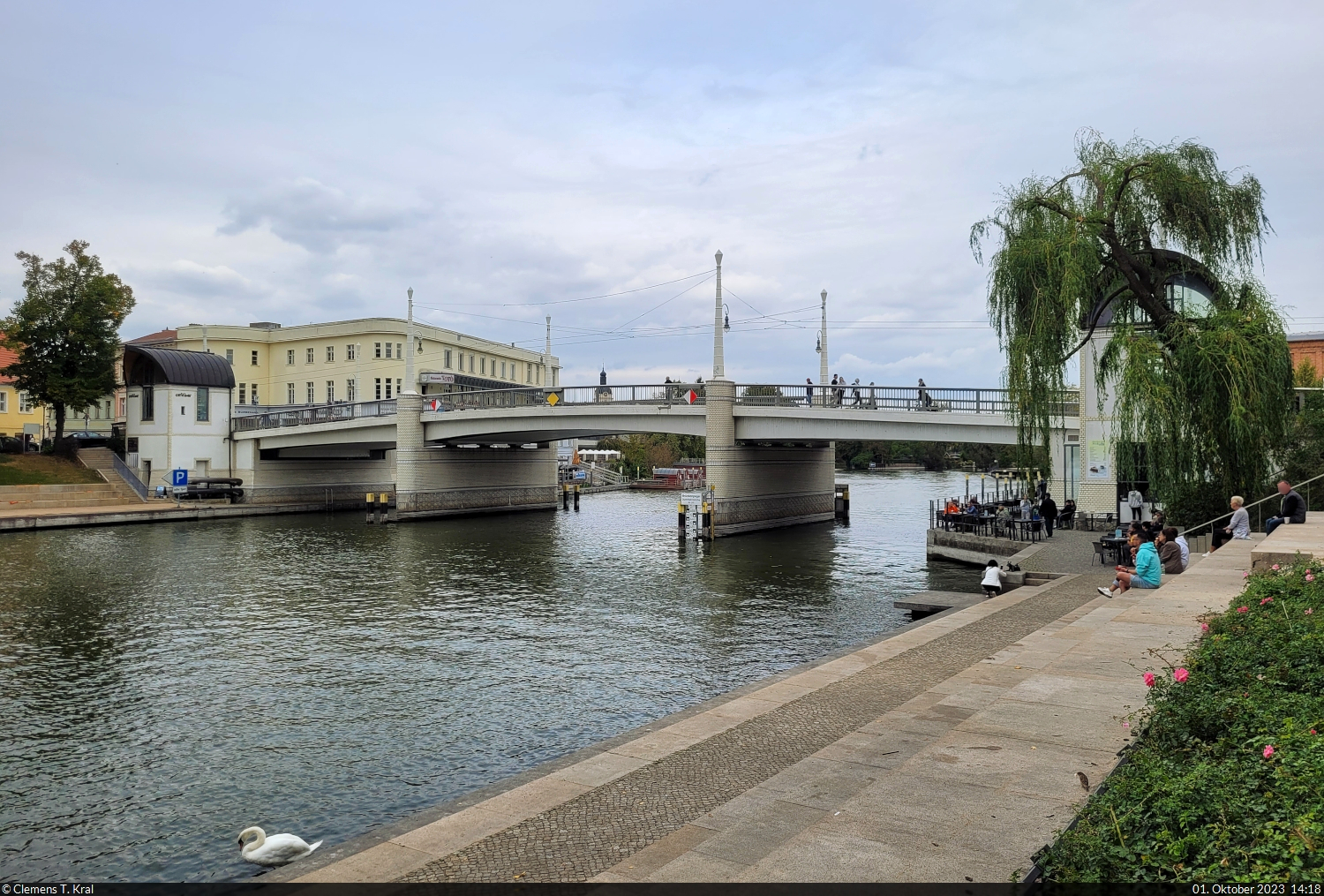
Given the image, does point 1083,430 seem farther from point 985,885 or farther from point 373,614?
point 985,885

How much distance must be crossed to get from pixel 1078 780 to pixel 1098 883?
2620 millimetres

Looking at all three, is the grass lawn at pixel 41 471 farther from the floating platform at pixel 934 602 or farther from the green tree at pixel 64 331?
the floating platform at pixel 934 602

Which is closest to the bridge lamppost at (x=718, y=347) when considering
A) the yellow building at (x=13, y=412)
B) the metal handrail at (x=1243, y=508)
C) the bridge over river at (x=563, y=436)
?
the bridge over river at (x=563, y=436)

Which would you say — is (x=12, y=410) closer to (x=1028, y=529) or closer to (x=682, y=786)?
(x=1028, y=529)

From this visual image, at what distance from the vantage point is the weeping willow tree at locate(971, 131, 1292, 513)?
19641 mm

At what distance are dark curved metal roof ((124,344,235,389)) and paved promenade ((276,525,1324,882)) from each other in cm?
5227

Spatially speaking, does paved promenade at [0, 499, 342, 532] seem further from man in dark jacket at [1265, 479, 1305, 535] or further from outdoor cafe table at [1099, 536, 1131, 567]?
man in dark jacket at [1265, 479, 1305, 535]

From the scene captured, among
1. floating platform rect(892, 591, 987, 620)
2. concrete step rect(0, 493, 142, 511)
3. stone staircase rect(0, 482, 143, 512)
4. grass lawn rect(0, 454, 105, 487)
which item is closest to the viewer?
floating platform rect(892, 591, 987, 620)

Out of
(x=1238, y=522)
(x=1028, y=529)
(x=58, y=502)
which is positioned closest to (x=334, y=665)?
(x=1238, y=522)

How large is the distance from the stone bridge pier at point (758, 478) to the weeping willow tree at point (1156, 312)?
58.5ft

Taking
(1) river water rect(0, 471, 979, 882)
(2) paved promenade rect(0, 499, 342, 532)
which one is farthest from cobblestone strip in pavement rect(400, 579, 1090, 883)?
(2) paved promenade rect(0, 499, 342, 532)

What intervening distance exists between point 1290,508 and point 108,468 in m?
57.0

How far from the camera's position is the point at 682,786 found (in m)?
8.01

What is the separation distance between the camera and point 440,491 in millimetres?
52031
